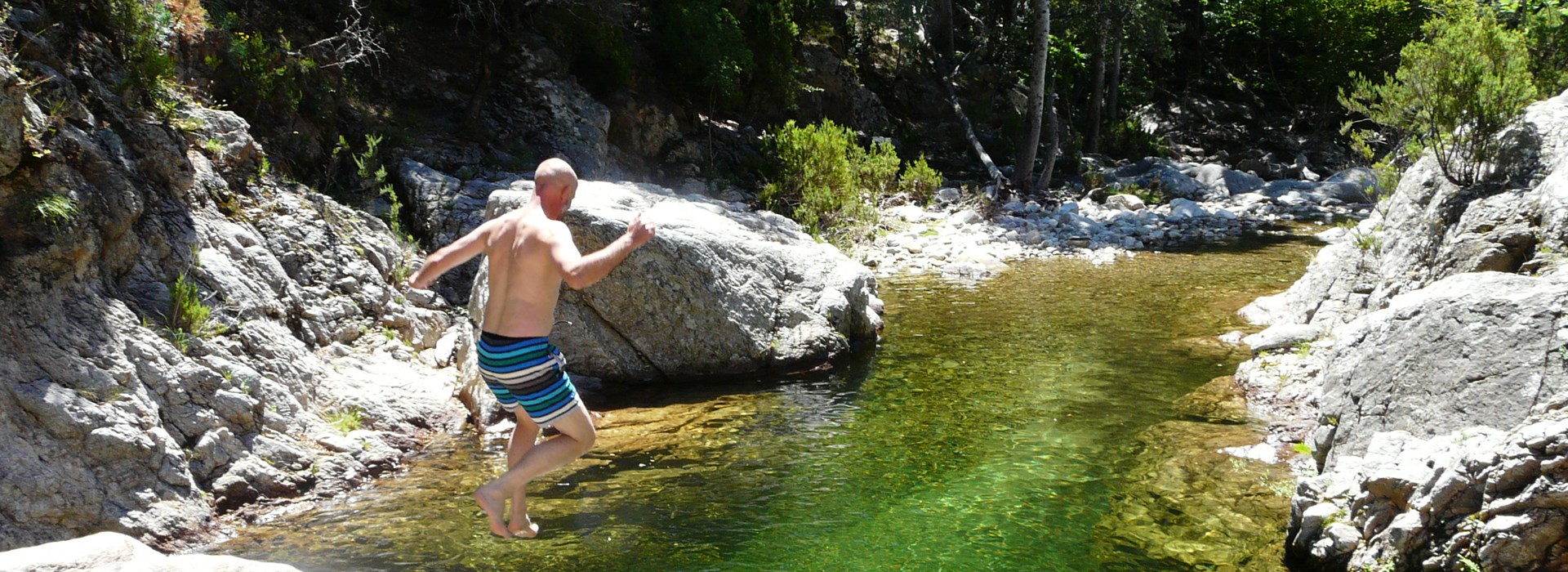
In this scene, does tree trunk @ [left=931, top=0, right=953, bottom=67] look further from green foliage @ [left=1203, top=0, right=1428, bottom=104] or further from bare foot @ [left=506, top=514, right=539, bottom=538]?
bare foot @ [left=506, top=514, right=539, bottom=538]

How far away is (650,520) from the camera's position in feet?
19.4

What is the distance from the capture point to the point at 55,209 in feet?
20.1

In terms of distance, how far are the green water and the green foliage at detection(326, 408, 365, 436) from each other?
1.90 feet

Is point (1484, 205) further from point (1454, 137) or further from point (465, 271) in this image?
point (465, 271)

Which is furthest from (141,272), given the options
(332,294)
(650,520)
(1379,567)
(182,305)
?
(1379,567)

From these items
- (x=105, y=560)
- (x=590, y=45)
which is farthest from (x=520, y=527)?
(x=590, y=45)

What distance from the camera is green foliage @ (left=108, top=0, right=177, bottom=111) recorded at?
8.12 metres

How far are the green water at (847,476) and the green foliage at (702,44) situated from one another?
11.4 meters

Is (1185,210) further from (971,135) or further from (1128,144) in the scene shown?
(1128,144)

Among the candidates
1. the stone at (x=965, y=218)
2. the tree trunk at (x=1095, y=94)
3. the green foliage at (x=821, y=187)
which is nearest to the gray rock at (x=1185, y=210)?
the stone at (x=965, y=218)

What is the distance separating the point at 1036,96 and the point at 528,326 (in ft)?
66.4

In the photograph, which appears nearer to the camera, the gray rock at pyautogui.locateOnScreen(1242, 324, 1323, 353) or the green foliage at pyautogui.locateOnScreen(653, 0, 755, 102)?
the gray rock at pyautogui.locateOnScreen(1242, 324, 1323, 353)

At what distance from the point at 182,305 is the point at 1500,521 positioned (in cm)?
755

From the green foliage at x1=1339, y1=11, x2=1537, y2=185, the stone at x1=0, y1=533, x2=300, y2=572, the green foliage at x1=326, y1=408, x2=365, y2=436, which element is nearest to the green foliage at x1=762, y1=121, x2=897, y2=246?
the green foliage at x1=1339, y1=11, x2=1537, y2=185
